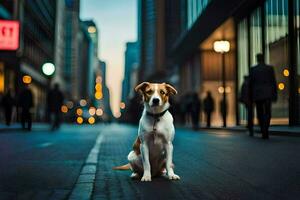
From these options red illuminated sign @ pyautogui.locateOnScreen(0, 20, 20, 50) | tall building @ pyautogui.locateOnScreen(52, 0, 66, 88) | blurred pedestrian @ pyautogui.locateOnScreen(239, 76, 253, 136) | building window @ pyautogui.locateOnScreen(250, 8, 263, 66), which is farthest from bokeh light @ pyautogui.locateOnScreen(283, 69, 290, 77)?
tall building @ pyautogui.locateOnScreen(52, 0, 66, 88)

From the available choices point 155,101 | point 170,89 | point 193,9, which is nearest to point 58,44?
point 193,9

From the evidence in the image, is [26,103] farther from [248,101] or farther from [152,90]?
[152,90]

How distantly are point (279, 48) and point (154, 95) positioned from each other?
1672cm

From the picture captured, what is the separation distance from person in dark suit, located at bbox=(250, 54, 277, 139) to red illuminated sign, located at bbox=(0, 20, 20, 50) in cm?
2339

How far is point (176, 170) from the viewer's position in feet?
20.0

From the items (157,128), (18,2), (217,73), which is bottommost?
(157,128)

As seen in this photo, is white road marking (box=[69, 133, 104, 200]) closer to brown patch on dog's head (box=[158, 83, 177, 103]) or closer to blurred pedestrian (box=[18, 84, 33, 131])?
brown patch on dog's head (box=[158, 83, 177, 103])

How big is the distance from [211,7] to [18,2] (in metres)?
22.9

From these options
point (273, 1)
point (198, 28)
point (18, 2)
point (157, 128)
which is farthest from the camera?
point (18, 2)

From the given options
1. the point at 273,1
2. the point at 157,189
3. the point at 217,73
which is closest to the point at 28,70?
the point at 217,73

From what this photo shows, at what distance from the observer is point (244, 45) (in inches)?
1036

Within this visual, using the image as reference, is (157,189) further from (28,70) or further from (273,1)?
(28,70)

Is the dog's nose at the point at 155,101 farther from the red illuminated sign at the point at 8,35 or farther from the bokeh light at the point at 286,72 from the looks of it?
the red illuminated sign at the point at 8,35

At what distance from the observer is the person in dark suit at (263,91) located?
12188 mm
